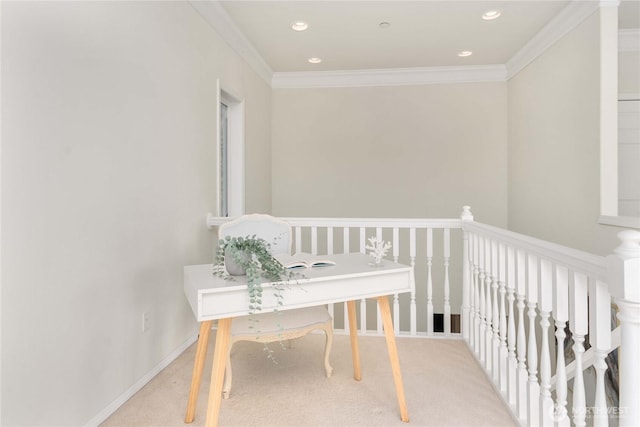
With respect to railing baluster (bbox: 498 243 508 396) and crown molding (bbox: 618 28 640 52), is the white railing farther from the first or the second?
crown molding (bbox: 618 28 640 52)

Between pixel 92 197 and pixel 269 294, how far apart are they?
97 centimetres

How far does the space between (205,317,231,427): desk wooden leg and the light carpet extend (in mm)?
330

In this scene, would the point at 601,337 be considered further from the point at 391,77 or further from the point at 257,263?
the point at 391,77

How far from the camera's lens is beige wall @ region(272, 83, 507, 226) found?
185 inches

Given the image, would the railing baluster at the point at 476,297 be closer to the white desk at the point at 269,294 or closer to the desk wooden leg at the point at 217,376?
the white desk at the point at 269,294

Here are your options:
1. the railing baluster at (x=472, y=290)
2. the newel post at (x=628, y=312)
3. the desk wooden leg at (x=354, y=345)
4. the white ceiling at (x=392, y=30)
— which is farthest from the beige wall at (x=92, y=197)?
the railing baluster at (x=472, y=290)

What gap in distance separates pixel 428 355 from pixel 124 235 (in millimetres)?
2054

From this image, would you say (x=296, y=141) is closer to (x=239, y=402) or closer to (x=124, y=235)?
(x=124, y=235)

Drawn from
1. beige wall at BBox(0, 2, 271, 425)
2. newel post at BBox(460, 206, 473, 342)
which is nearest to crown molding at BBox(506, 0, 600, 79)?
newel post at BBox(460, 206, 473, 342)

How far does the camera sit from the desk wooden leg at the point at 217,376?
1.46m

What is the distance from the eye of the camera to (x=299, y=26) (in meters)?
3.42

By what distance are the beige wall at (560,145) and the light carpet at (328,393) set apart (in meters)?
1.63

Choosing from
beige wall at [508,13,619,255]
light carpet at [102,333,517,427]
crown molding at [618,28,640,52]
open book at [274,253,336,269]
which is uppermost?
crown molding at [618,28,640,52]

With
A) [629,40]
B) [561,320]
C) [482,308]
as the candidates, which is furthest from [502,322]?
[629,40]
